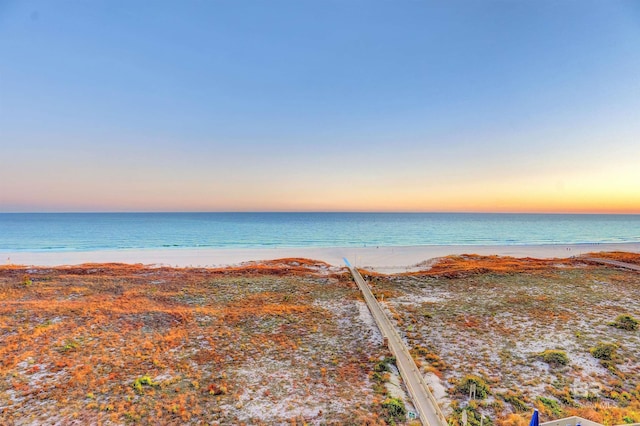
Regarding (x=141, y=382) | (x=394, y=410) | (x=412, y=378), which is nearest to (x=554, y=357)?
(x=412, y=378)

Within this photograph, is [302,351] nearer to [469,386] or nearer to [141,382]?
[141,382]

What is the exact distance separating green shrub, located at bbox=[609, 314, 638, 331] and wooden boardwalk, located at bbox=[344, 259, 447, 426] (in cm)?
1285

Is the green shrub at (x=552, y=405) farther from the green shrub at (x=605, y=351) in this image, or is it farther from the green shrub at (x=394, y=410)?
the green shrub at (x=605, y=351)

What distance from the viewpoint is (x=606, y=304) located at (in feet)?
66.3

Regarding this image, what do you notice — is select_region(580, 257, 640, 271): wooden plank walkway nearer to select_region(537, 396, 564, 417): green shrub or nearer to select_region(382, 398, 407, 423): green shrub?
select_region(537, 396, 564, 417): green shrub

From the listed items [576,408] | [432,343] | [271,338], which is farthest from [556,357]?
[271,338]

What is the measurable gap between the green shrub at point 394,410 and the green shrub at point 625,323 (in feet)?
50.7

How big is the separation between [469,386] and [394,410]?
3505mm

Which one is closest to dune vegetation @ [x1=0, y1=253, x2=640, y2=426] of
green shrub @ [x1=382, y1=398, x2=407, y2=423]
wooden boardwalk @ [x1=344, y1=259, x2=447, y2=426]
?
green shrub @ [x1=382, y1=398, x2=407, y2=423]

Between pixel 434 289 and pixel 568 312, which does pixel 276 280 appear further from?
pixel 568 312

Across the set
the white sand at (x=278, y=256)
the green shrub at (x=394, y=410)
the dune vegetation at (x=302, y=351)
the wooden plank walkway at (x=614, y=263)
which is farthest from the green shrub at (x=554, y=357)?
the wooden plank walkway at (x=614, y=263)

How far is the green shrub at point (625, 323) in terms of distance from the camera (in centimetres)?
1612

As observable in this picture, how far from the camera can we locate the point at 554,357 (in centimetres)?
1296

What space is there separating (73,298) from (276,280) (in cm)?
1522
